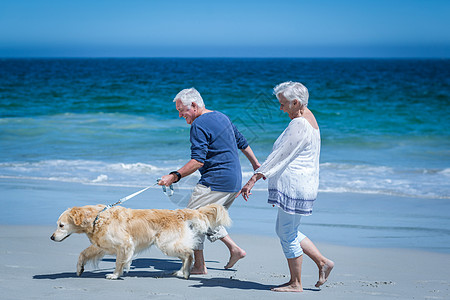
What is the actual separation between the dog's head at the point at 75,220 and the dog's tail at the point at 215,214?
0.90m

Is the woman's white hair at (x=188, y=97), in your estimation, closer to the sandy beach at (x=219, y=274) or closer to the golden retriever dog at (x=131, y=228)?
the golden retriever dog at (x=131, y=228)

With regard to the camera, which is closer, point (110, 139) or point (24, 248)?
point (24, 248)

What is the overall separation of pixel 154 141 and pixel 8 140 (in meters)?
4.25

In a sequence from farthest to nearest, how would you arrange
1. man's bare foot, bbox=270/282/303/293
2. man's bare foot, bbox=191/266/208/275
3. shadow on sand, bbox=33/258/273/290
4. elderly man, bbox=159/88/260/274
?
1. man's bare foot, bbox=191/266/208/275
2. elderly man, bbox=159/88/260/274
3. shadow on sand, bbox=33/258/273/290
4. man's bare foot, bbox=270/282/303/293

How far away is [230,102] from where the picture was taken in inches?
1162

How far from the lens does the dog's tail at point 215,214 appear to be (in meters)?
4.61

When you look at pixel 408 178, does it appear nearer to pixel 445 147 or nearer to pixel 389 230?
pixel 389 230

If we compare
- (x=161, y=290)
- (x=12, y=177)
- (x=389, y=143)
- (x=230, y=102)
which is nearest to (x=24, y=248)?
(x=161, y=290)

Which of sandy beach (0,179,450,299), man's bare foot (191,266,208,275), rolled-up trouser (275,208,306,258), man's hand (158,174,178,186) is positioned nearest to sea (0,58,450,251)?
sandy beach (0,179,450,299)

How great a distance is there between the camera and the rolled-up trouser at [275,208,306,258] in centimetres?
418

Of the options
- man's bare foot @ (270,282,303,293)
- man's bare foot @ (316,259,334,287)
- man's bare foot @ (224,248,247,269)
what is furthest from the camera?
man's bare foot @ (224,248,247,269)

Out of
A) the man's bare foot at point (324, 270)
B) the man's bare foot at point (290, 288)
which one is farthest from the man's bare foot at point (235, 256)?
the man's bare foot at point (324, 270)

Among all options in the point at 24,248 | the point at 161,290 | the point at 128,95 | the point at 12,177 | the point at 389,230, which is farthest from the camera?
the point at 128,95

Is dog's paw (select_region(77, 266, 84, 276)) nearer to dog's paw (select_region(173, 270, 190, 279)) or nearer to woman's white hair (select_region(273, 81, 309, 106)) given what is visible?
dog's paw (select_region(173, 270, 190, 279))
